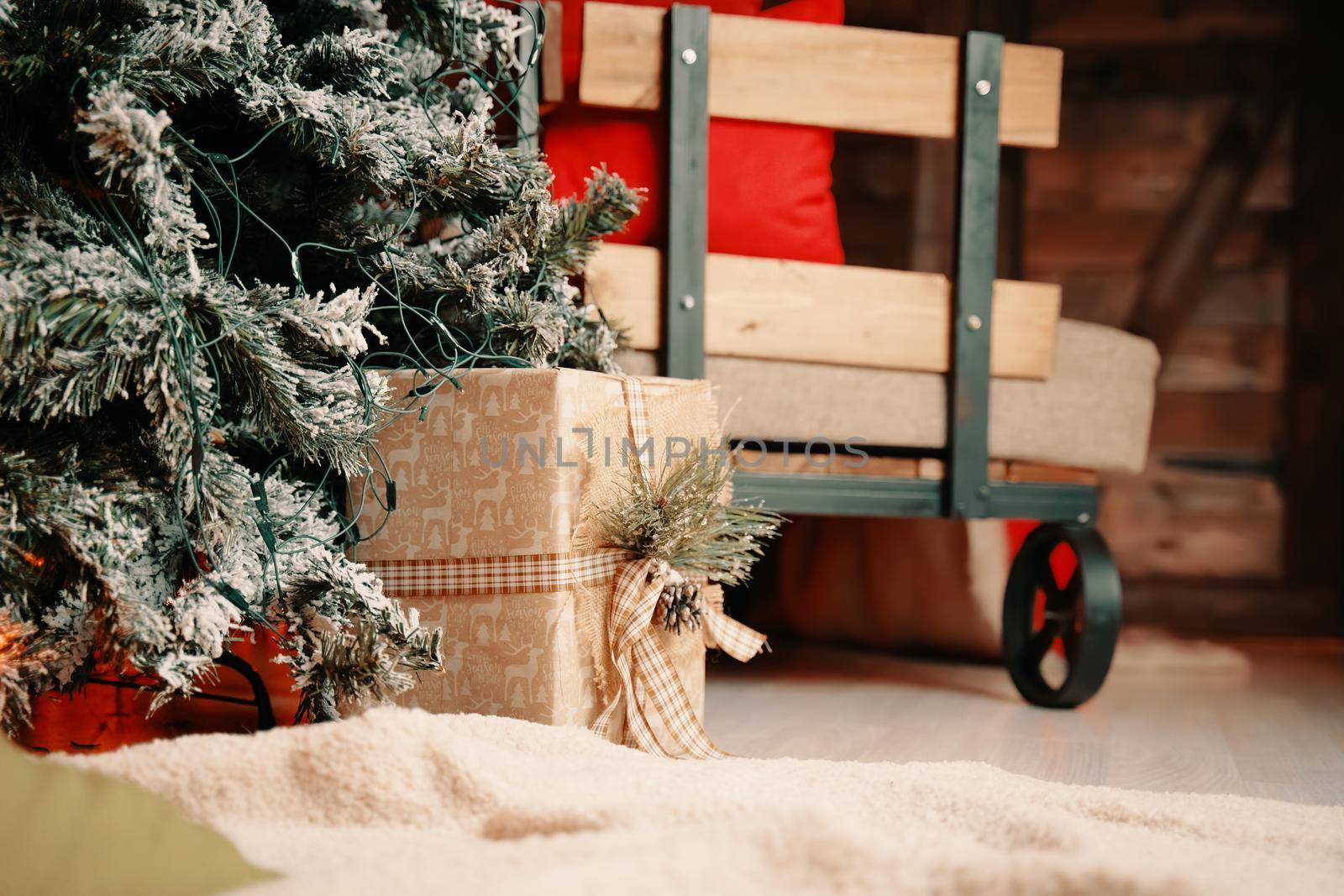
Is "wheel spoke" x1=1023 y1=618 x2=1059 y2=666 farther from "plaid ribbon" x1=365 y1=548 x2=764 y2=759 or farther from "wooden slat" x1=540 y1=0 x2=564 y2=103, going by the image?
"wooden slat" x1=540 y1=0 x2=564 y2=103

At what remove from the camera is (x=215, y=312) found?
2.62 feet

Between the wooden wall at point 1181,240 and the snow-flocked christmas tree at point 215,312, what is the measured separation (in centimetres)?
183

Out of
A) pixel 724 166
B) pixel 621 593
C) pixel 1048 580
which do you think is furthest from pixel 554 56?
pixel 1048 580

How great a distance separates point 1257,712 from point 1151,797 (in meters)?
0.69

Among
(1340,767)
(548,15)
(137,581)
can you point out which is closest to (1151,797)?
(1340,767)

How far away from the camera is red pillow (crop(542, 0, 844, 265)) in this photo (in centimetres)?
129

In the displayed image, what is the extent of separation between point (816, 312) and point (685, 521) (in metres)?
0.40

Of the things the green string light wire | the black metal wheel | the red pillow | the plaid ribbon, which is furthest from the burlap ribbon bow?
the black metal wheel

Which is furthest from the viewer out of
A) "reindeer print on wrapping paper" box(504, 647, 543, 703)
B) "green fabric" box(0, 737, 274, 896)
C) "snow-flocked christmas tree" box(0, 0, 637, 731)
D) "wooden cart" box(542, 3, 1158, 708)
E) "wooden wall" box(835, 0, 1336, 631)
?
"wooden wall" box(835, 0, 1336, 631)

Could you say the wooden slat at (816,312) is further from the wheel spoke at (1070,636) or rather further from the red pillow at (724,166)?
the wheel spoke at (1070,636)

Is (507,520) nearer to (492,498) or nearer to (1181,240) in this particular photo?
(492,498)

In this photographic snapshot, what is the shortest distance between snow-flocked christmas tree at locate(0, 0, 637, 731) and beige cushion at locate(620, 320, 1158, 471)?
28 centimetres

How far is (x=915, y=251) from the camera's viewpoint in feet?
8.66

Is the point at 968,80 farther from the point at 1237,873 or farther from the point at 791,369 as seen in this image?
the point at 1237,873
